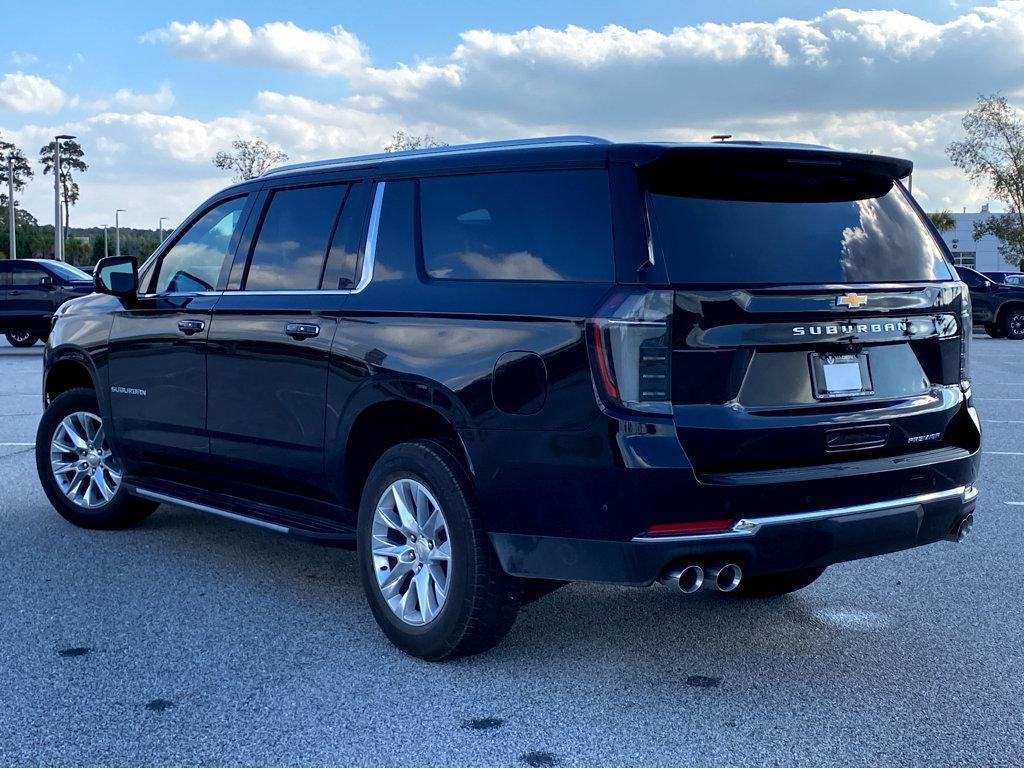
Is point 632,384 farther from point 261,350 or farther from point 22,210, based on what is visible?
point 22,210

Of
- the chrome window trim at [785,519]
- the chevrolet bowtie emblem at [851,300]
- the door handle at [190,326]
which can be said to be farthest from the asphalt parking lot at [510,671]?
the chevrolet bowtie emblem at [851,300]

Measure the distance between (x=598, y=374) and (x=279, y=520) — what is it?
2.01 m

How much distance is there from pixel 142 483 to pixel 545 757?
3.40m

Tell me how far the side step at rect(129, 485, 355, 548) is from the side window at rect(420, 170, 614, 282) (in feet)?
3.93

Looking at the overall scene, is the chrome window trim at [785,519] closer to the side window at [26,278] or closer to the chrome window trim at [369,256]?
the chrome window trim at [369,256]

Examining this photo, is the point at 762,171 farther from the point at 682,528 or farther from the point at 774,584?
the point at 774,584

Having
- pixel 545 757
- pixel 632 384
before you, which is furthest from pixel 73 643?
pixel 632 384

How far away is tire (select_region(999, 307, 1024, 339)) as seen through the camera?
29.2 meters

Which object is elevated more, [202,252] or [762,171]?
[762,171]

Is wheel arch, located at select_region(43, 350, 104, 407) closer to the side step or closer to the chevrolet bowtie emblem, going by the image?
the side step

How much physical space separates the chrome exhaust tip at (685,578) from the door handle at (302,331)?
1.90 m

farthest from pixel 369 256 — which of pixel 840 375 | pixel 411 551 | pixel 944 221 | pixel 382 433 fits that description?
pixel 944 221

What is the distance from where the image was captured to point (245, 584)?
589cm

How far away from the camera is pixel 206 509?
19.4 ft
